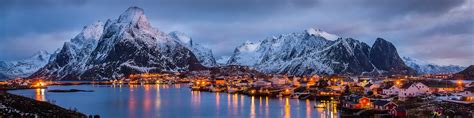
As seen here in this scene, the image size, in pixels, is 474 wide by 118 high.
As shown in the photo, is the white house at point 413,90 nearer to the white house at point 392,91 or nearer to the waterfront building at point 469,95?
the white house at point 392,91

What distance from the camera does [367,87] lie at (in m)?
94.8

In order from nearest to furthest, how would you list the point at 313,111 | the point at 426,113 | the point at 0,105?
1. the point at 0,105
2. the point at 426,113
3. the point at 313,111

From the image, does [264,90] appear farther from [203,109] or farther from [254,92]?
[203,109]

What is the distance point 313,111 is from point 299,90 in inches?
1581

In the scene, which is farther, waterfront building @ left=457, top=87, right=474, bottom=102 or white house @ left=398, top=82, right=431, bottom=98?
white house @ left=398, top=82, right=431, bottom=98

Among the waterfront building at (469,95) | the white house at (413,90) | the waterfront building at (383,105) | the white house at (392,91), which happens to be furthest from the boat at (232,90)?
the waterfront building at (469,95)

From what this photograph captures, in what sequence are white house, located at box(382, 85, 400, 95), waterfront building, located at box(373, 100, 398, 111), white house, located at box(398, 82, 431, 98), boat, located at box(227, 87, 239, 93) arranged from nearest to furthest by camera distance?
waterfront building, located at box(373, 100, 398, 111) → white house, located at box(398, 82, 431, 98) → white house, located at box(382, 85, 400, 95) → boat, located at box(227, 87, 239, 93)

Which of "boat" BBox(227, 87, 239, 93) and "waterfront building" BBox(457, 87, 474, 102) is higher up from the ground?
"waterfront building" BBox(457, 87, 474, 102)

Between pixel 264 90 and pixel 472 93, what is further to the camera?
pixel 264 90

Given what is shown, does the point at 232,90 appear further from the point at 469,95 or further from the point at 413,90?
the point at 469,95

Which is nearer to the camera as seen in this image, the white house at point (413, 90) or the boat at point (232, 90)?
the white house at point (413, 90)

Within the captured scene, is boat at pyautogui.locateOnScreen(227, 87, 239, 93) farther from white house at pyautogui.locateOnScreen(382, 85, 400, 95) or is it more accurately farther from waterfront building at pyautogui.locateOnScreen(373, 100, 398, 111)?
waterfront building at pyautogui.locateOnScreen(373, 100, 398, 111)

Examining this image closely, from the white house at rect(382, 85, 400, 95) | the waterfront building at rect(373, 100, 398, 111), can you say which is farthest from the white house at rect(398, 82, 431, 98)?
the waterfront building at rect(373, 100, 398, 111)

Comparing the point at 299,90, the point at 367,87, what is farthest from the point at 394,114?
the point at 299,90
